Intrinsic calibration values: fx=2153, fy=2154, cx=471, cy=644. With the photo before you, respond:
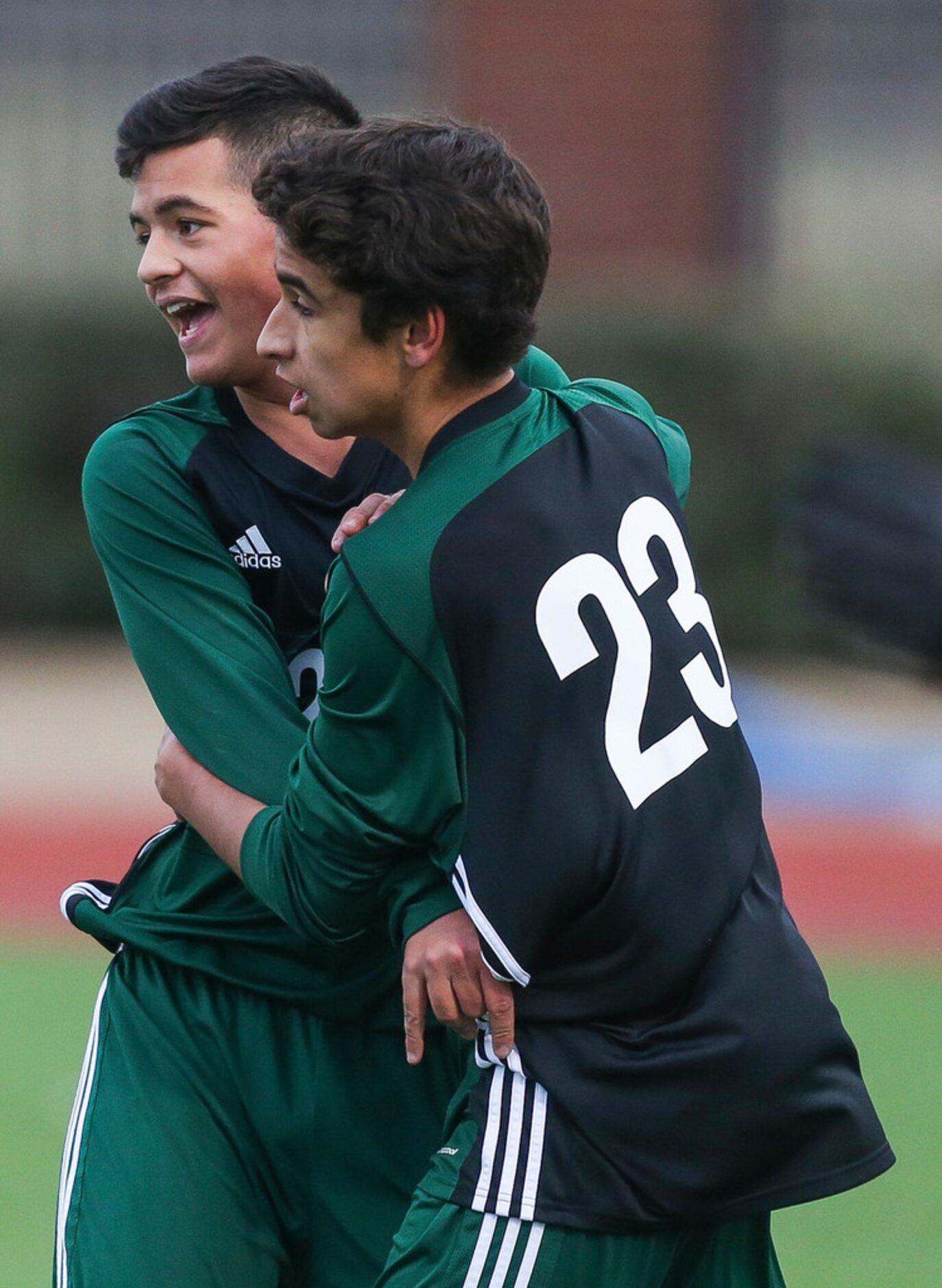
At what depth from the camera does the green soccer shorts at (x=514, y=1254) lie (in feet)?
8.09

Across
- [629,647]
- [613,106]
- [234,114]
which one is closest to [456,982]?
[629,647]

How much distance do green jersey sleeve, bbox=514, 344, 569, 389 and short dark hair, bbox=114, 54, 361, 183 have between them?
1.37 ft

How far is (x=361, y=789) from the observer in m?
2.54

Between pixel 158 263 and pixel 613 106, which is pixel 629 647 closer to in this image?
pixel 158 263

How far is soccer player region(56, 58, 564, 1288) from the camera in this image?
293 cm

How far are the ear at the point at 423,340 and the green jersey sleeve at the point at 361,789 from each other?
0.89 ft

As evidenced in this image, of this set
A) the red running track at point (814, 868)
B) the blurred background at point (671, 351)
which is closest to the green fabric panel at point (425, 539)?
the blurred background at point (671, 351)

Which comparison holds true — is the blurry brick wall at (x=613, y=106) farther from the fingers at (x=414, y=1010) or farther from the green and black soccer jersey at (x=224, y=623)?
the fingers at (x=414, y=1010)

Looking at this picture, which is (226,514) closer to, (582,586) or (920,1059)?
(582,586)

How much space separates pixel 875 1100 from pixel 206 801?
3937mm

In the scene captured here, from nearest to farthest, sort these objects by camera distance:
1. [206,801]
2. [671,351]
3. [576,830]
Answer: [576,830] → [206,801] → [671,351]

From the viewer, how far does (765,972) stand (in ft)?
8.35

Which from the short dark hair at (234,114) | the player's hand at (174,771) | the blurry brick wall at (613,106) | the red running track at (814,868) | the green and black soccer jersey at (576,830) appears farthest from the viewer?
the blurry brick wall at (613,106)

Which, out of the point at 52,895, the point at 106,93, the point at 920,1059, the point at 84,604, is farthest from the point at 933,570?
the point at 106,93
